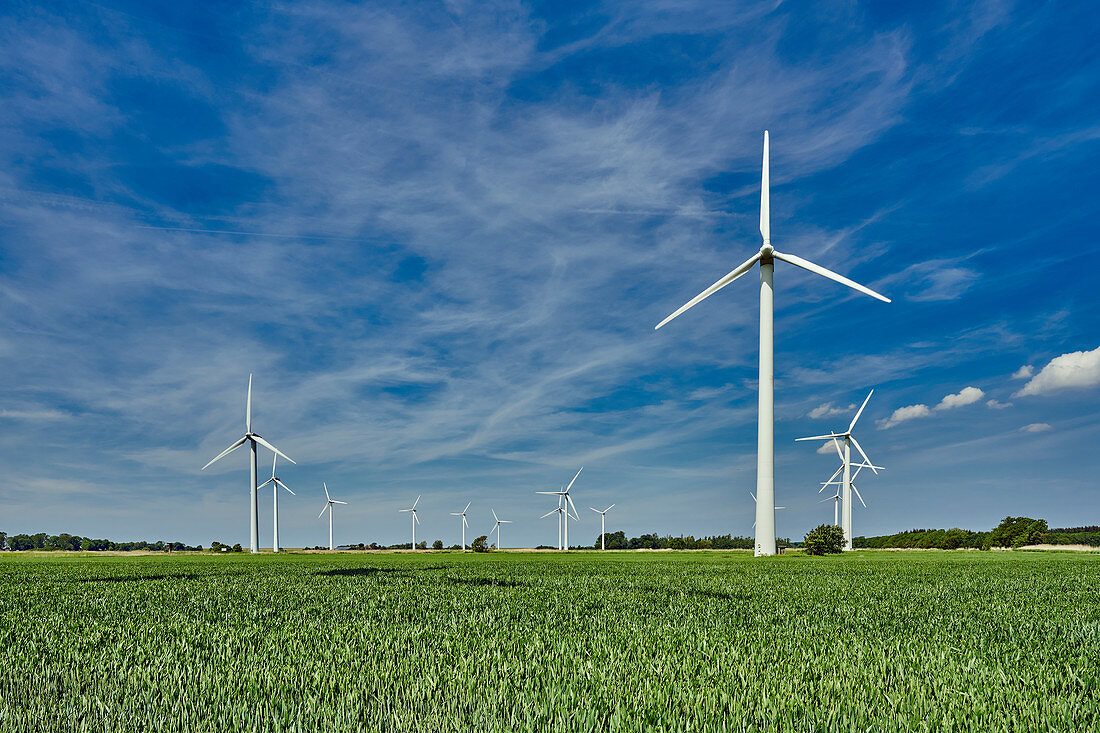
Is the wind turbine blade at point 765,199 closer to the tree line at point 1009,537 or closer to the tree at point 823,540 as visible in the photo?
the tree at point 823,540

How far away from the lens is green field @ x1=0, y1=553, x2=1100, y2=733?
572 centimetres

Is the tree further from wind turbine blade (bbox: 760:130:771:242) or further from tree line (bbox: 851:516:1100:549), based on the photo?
tree line (bbox: 851:516:1100:549)

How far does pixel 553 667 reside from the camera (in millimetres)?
7312

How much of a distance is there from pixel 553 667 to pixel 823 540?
71272 mm

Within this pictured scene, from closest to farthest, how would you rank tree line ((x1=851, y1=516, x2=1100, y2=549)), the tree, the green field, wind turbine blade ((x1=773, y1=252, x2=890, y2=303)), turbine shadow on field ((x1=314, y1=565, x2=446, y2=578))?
the green field
turbine shadow on field ((x1=314, y1=565, x2=446, y2=578))
wind turbine blade ((x1=773, y1=252, x2=890, y2=303))
the tree
tree line ((x1=851, y1=516, x2=1100, y2=549))

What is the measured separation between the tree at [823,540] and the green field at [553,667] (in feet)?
196

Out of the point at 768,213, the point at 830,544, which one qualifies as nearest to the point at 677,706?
the point at 768,213

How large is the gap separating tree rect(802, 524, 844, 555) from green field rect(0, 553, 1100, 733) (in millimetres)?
59640

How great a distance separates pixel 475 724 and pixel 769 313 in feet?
179

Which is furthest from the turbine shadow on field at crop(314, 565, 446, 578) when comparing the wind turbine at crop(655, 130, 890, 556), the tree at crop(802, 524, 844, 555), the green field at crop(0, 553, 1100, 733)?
the tree at crop(802, 524, 844, 555)

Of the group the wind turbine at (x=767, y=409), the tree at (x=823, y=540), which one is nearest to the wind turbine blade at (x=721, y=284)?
→ the wind turbine at (x=767, y=409)

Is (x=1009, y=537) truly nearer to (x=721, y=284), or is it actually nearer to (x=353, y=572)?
(x=721, y=284)

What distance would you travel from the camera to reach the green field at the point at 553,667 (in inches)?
225

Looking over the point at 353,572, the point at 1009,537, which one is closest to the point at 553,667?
the point at 353,572
